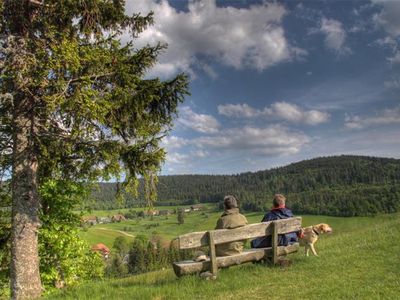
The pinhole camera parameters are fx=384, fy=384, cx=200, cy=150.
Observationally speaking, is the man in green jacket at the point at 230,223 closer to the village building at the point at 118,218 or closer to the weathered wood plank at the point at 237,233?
the weathered wood plank at the point at 237,233

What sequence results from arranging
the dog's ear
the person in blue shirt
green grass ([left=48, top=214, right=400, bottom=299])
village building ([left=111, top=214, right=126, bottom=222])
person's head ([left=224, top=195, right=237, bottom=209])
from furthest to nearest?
1. village building ([left=111, top=214, right=126, bottom=222])
2. the dog's ear
3. the person in blue shirt
4. person's head ([left=224, top=195, right=237, bottom=209])
5. green grass ([left=48, top=214, right=400, bottom=299])

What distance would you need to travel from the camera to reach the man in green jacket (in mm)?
9664

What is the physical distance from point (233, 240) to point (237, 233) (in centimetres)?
20

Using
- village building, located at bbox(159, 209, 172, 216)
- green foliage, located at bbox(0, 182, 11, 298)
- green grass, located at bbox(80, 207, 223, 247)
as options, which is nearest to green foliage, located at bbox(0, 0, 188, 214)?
green foliage, located at bbox(0, 182, 11, 298)

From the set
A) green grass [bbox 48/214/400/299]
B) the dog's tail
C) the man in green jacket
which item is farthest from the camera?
the dog's tail

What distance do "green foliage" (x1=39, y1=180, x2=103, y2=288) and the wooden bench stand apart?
5.69 metres

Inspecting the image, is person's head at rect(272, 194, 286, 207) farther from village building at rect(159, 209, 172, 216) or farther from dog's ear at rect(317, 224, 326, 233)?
village building at rect(159, 209, 172, 216)

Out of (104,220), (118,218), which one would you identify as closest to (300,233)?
(118,218)

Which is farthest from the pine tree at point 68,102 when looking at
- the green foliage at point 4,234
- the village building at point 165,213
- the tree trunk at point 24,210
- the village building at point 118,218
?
the village building at point 165,213

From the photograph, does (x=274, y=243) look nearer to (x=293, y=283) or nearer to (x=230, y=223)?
(x=230, y=223)

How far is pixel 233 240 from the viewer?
→ 9375 millimetres

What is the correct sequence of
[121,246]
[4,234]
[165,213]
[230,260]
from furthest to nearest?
1. [165,213]
2. [121,246]
3. [4,234]
4. [230,260]

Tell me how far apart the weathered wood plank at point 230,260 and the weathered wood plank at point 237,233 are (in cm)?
41

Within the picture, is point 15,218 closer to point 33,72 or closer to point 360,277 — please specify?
point 33,72
